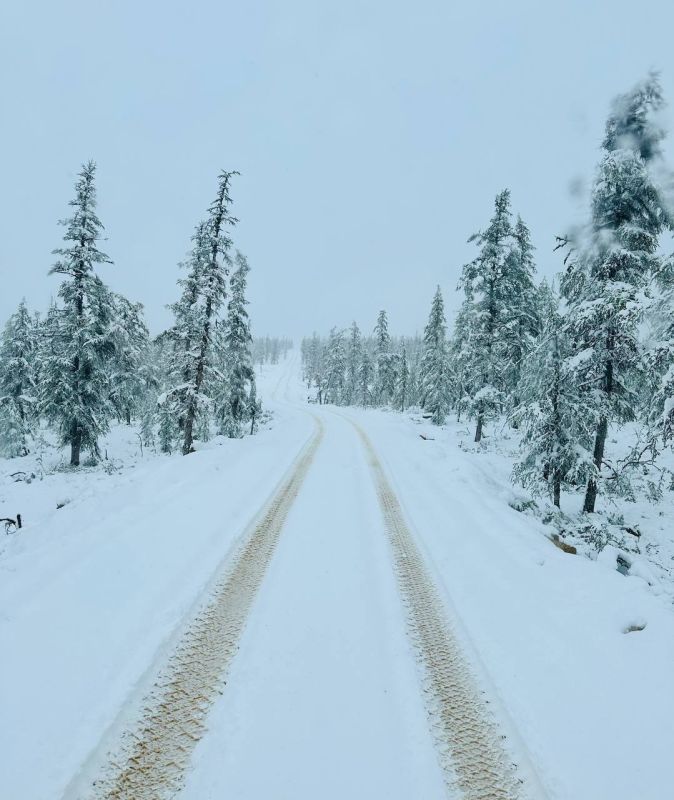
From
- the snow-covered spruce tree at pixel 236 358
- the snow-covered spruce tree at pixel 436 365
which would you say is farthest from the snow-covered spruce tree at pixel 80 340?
the snow-covered spruce tree at pixel 436 365

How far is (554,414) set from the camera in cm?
1297

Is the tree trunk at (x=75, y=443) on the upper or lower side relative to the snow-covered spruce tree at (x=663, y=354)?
lower

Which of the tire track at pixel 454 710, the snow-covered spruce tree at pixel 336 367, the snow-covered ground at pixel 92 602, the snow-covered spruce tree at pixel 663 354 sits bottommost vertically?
the tire track at pixel 454 710

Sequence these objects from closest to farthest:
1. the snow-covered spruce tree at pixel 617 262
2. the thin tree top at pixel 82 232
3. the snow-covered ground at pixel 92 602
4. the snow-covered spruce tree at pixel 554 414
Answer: the snow-covered ground at pixel 92 602, the snow-covered spruce tree at pixel 617 262, the snow-covered spruce tree at pixel 554 414, the thin tree top at pixel 82 232

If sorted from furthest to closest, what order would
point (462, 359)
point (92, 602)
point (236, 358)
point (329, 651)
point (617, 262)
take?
point (236, 358), point (462, 359), point (617, 262), point (92, 602), point (329, 651)

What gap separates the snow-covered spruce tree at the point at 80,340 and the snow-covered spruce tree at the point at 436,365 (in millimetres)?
27292

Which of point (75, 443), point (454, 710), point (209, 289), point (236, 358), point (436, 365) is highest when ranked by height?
point (209, 289)

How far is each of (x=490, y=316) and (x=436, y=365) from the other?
16528 mm

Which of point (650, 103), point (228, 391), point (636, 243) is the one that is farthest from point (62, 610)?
point (228, 391)

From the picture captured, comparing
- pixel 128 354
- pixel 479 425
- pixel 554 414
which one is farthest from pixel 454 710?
pixel 128 354

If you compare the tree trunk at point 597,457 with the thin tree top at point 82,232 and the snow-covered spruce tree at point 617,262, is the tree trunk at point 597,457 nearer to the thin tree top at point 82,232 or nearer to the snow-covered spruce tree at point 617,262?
the snow-covered spruce tree at point 617,262

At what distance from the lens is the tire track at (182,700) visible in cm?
329

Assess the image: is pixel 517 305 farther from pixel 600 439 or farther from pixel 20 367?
pixel 20 367

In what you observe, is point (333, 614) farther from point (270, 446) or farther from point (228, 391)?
point (228, 391)
